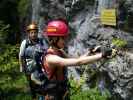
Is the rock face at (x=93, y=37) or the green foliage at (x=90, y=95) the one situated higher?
the rock face at (x=93, y=37)

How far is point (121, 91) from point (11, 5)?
6881mm

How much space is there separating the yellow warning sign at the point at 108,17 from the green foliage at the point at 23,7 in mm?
4537

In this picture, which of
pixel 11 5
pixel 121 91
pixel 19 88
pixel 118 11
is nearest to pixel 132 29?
pixel 118 11

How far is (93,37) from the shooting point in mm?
10695

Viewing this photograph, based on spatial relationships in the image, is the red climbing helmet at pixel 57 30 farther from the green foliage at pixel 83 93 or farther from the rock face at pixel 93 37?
the green foliage at pixel 83 93

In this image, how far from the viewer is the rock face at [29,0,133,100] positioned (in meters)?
9.51

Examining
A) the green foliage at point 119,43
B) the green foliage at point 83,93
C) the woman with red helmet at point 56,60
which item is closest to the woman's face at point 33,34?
the green foliage at point 119,43

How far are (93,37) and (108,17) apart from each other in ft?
2.79

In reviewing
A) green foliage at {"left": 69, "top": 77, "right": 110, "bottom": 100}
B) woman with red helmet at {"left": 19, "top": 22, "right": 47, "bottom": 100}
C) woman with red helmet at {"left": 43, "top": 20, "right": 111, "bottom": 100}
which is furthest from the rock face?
woman with red helmet at {"left": 43, "top": 20, "right": 111, "bottom": 100}

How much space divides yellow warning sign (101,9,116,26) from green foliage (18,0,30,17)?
4537 millimetres

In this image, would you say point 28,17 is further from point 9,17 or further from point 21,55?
point 21,55

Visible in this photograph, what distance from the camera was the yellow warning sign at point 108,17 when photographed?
9945 mm

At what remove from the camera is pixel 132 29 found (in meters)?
9.92

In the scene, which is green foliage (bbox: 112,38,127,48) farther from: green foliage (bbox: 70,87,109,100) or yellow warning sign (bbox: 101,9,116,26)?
green foliage (bbox: 70,87,109,100)
